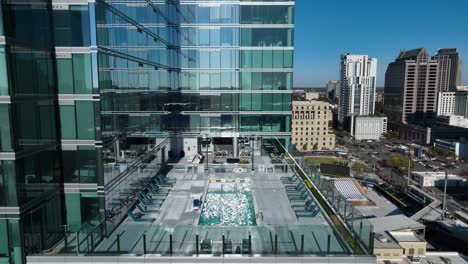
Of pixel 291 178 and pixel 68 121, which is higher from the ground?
pixel 68 121

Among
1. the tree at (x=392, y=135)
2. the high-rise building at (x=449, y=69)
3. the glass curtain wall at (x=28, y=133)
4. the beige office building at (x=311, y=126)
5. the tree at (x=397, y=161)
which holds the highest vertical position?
the high-rise building at (x=449, y=69)

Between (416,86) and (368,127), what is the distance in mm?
19256

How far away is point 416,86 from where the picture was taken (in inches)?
3551

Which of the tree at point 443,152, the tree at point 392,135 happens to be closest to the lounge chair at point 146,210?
the tree at point 443,152

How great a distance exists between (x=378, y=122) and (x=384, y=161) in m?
28.1

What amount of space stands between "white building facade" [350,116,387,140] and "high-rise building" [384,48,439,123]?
11.9 m

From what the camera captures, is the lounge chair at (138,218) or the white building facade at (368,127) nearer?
the lounge chair at (138,218)

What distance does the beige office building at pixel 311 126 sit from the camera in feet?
225

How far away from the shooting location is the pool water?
8609 millimetres

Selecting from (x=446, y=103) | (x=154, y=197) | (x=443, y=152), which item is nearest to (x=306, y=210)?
(x=154, y=197)

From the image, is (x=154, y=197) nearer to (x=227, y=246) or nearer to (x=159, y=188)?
(x=159, y=188)

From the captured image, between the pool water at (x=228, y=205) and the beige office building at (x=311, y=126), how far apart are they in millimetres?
58501

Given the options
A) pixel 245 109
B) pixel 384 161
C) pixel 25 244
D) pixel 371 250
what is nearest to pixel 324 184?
pixel 371 250

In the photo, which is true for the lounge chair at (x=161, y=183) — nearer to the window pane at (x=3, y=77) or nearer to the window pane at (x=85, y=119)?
the window pane at (x=85, y=119)
